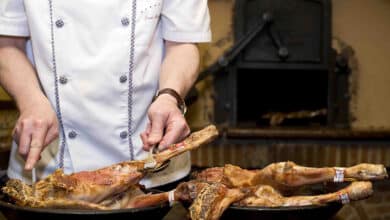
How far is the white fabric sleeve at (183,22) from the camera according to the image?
1.16 meters

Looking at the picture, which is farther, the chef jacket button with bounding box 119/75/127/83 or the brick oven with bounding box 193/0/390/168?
the brick oven with bounding box 193/0/390/168

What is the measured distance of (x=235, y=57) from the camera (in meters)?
2.95

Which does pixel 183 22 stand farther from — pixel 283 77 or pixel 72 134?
pixel 283 77

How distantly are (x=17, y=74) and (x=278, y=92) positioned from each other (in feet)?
7.52

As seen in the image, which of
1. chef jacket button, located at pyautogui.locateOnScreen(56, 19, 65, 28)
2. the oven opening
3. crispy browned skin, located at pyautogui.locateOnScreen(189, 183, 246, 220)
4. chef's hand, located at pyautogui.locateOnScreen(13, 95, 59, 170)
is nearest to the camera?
crispy browned skin, located at pyautogui.locateOnScreen(189, 183, 246, 220)

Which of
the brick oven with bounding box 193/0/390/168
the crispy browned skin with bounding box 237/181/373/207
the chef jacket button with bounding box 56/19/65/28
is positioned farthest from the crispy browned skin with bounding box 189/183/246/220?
the brick oven with bounding box 193/0/390/168

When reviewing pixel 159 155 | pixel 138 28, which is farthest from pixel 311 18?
pixel 159 155

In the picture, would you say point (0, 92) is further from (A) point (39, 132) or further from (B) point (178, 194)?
(B) point (178, 194)

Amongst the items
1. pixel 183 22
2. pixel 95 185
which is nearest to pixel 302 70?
pixel 183 22

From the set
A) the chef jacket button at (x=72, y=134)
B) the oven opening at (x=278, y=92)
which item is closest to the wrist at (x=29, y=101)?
the chef jacket button at (x=72, y=134)

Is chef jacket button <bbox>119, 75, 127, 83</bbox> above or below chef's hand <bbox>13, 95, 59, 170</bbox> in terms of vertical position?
above

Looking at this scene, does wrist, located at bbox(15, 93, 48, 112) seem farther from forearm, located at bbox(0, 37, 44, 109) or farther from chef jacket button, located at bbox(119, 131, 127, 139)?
chef jacket button, located at bbox(119, 131, 127, 139)

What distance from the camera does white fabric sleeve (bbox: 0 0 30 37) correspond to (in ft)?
3.62

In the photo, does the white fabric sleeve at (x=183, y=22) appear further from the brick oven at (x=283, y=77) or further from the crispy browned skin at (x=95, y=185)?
the brick oven at (x=283, y=77)
